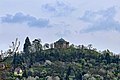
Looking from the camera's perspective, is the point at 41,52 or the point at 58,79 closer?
the point at 58,79

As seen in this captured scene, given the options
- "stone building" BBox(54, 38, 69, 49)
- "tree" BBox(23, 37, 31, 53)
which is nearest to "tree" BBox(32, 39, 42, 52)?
"tree" BBox(23, 37, 31, 53)

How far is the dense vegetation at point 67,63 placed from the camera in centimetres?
14462

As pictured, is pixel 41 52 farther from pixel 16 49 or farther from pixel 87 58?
pixel 16 49

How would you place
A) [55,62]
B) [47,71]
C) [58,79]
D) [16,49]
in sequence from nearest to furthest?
[16,49], [58,79], [47,71], [55,62]

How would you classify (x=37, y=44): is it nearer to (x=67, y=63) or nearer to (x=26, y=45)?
(x=26, y=45)

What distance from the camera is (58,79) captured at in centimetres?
14100

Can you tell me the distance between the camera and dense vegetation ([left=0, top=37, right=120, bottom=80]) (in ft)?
474

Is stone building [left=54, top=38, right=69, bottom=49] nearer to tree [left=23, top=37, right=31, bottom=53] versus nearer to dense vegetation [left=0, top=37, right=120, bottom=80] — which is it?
dense vegetation [left=0, top=37, right=120, bottom=80]

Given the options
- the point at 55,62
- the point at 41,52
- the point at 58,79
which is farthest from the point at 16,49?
the point at 41,52

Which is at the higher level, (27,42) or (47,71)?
(27,42)

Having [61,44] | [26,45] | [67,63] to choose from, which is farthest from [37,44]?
[67,63]

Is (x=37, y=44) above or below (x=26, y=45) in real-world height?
above

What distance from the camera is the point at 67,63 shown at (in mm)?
164250

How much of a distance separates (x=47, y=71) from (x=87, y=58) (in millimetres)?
23745
